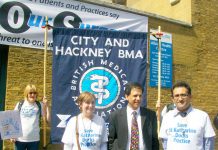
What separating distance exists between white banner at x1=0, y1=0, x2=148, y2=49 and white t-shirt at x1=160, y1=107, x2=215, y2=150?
4.71 meters

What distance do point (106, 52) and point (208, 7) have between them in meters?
6.32

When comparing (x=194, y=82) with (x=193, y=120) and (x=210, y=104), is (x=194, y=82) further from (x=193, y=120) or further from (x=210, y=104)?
(x=193, y=120)

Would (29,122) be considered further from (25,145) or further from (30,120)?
(25,145)

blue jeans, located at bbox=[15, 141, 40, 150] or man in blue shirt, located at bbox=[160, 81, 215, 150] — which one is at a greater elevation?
man in blue shirt, located at bbox=[160, 81, 215, 150]

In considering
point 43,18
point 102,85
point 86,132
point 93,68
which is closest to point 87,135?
point 86,132

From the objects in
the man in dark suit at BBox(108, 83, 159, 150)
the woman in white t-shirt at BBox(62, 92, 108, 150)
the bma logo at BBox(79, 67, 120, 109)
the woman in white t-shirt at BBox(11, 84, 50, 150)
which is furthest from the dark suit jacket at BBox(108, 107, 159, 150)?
the woman in white t-shirt at BBox(11, 84, 50, 150)

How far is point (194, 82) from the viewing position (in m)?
10.6

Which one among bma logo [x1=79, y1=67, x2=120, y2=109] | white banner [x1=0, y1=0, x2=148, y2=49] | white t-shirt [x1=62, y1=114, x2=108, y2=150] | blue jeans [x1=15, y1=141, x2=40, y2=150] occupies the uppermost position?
white banner [x1=0, y1=0, x2=148, y2=49]

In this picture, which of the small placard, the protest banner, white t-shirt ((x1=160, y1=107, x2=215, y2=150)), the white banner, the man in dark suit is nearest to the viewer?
white t-shirt ((x1=160, y1=107, x2=215, y2=150))

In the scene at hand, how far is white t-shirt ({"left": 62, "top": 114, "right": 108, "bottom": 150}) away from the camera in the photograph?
12.8 ft

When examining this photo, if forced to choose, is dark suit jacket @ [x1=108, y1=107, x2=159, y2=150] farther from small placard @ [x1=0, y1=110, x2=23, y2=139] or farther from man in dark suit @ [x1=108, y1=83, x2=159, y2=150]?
small placard @ [x1=0, y1=110, x2=23, y2=139]

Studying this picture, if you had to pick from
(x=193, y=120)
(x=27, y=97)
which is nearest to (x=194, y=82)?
(x=27, y=97)

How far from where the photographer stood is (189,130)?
3.58m

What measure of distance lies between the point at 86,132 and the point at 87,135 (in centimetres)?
4
